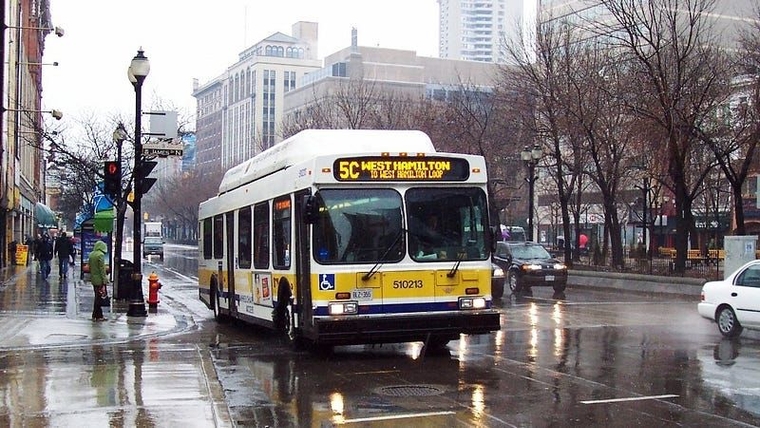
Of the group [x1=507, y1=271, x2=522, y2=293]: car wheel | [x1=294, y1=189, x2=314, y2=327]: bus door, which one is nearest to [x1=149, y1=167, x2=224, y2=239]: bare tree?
[x1=507, y1=271, x2=522, y2=293]: car wheel

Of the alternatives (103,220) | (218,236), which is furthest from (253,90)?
(218,236)

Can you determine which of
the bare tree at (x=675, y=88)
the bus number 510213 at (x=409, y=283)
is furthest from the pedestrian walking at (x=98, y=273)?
the bare tree at (x=675, y=88)

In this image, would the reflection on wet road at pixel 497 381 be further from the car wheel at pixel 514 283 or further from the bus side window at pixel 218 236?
the car wheel at pixel 514 283

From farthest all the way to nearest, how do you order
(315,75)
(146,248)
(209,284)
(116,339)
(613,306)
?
1. (315,75)
2. (146,248)
3. (613,306)
4. (209,284)
5. (116,339)

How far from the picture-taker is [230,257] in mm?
19047

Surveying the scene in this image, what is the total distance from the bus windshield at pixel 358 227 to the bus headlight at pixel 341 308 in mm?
608

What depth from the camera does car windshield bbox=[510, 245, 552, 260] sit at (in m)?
31.8

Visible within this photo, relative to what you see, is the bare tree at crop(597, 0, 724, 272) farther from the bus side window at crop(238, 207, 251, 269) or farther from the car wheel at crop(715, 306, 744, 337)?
the bus side window at crop(238, 207, 251, 269)

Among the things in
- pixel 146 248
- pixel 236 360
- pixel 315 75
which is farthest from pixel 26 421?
pixel 315 75

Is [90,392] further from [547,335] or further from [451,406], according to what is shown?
[547,335]

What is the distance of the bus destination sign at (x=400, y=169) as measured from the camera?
1316 centimetres

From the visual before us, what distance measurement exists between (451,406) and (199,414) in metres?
2.73

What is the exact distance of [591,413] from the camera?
31.1ft

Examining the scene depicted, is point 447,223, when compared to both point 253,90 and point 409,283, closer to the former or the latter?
point 409,283
